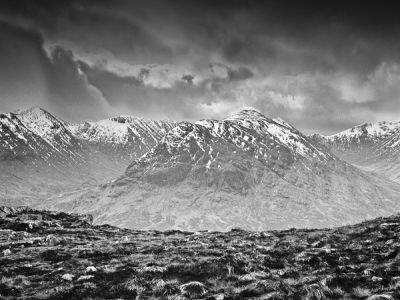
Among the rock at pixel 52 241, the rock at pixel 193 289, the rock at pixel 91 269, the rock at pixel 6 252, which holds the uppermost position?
the rock at pixel 52 241

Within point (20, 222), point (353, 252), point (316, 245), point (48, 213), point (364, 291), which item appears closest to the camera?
point (364, 291)

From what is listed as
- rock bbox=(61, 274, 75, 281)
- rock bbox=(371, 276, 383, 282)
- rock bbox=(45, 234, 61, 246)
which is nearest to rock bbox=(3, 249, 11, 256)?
rock bbox=(45, 234, 61, 246)

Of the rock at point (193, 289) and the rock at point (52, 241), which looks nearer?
the rock at point (193, 289)

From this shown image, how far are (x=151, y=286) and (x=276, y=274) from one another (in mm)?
8344

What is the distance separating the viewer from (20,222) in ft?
163

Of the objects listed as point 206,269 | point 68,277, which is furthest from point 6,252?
point 206,269

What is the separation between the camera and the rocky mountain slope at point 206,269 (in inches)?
842

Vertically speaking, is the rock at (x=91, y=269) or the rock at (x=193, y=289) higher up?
the rock at (x=91, y=269)

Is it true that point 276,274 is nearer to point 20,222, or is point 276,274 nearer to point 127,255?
point 127,255

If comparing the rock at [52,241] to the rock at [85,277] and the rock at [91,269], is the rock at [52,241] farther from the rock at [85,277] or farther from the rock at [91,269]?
the rock at [85,277]

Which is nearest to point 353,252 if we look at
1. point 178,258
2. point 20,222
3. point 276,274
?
point 276,274

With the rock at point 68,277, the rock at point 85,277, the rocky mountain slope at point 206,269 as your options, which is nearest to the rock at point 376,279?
the rocky mountain slope at point 206,269

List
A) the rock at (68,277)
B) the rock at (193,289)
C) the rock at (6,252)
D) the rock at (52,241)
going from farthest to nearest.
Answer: the rock at (52,241)
the rock at (6,252)
the rock at (68,277)
the rock at (193,289)

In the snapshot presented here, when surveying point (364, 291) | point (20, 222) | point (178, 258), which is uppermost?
point (20, 222)
